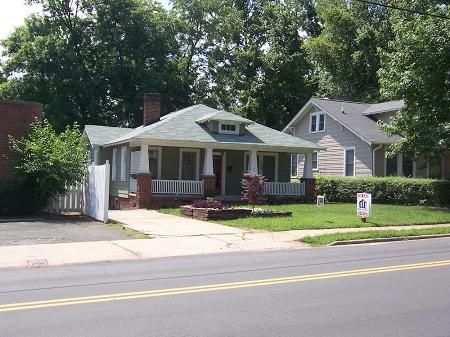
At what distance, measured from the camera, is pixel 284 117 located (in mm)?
49719

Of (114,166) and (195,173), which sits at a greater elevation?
(114,166)

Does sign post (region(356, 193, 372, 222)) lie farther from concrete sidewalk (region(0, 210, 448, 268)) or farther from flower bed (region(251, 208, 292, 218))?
flower bed (region(251, 208, 292, 218))

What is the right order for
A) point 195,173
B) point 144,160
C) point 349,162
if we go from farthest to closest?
point 349,162 → point 195,173 → point 144,160

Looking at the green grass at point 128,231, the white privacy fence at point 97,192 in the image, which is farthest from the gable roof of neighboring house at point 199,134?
the green grass at point 128,231

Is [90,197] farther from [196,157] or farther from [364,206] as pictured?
[364,206]

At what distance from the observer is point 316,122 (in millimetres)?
36281

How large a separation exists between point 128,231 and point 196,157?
12.1 m

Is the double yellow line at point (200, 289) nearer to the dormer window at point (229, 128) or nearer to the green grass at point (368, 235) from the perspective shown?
the green grass at point (368, 235)

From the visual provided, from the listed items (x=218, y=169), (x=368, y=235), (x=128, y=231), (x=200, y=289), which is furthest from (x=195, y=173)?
(x=200, y=289)

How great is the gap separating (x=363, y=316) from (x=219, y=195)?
2115 cm

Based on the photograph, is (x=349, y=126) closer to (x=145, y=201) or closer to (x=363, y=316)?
(x=145, y=201)

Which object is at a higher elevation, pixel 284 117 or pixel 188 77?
pixel 188 77

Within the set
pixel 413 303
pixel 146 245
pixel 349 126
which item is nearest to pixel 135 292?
pixel 413 303

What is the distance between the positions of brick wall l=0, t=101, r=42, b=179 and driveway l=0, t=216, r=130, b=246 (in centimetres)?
298
